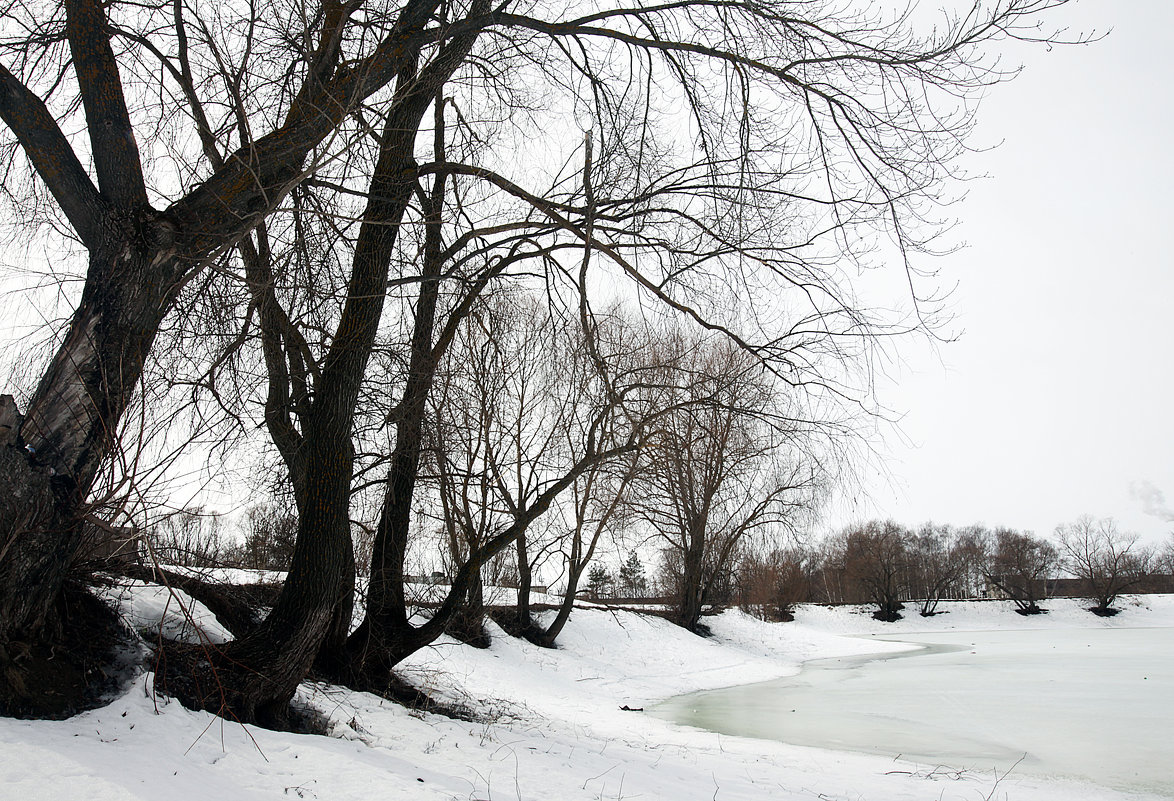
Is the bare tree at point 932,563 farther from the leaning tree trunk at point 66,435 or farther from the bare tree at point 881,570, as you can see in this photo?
the leaning tree trunk at point 66,435

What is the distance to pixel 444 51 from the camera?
16.0ft

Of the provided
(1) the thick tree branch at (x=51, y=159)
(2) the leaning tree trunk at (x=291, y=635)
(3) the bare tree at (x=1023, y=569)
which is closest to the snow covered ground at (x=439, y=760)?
(2) the leaning tree trunk at (x=291, y=635)

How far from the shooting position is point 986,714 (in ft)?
29.4

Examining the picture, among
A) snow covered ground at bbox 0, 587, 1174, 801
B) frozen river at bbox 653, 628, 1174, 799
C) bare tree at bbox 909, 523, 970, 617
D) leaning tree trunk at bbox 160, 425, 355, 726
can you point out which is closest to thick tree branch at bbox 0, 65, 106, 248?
leaning tree trunk at bbox 160, 425, 355, 726

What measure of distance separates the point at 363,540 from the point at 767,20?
612 centimetres

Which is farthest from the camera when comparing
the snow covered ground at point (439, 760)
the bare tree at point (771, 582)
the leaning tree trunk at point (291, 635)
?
the bare tree at point (771, 582)

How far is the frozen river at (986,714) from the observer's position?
632cm

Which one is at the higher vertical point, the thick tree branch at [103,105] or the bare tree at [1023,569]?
the thick tree branch at [103,105]

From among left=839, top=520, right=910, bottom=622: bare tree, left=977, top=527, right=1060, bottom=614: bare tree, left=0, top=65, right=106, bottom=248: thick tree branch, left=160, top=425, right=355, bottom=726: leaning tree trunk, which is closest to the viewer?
left=0, top=65, right=106, bottom=248: thick tree branch

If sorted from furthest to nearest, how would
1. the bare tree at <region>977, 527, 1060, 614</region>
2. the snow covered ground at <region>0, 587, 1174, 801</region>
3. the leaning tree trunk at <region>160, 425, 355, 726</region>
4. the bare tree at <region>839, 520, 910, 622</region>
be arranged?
1. the bare tree at <region>977, 527, 1060, 614</region>
2. the bare tree at <region>839, 520, 910, 622</region>
3. the leaning tree trunk at <region>160, 425, 355, 726</region>
4. the snow covered ground at <region>0, 587, 1174, 801</region>

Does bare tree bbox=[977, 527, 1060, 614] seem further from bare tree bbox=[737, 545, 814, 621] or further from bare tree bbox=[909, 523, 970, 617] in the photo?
bare tree bbox=[737, 545, 814, 621]

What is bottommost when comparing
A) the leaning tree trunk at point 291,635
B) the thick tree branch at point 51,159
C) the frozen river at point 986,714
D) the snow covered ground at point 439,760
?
the frozen river at point 986,714

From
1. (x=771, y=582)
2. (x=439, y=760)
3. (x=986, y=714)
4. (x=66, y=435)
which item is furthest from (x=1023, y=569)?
(x=66, y=435)

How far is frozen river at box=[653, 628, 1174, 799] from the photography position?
20.7 ft
